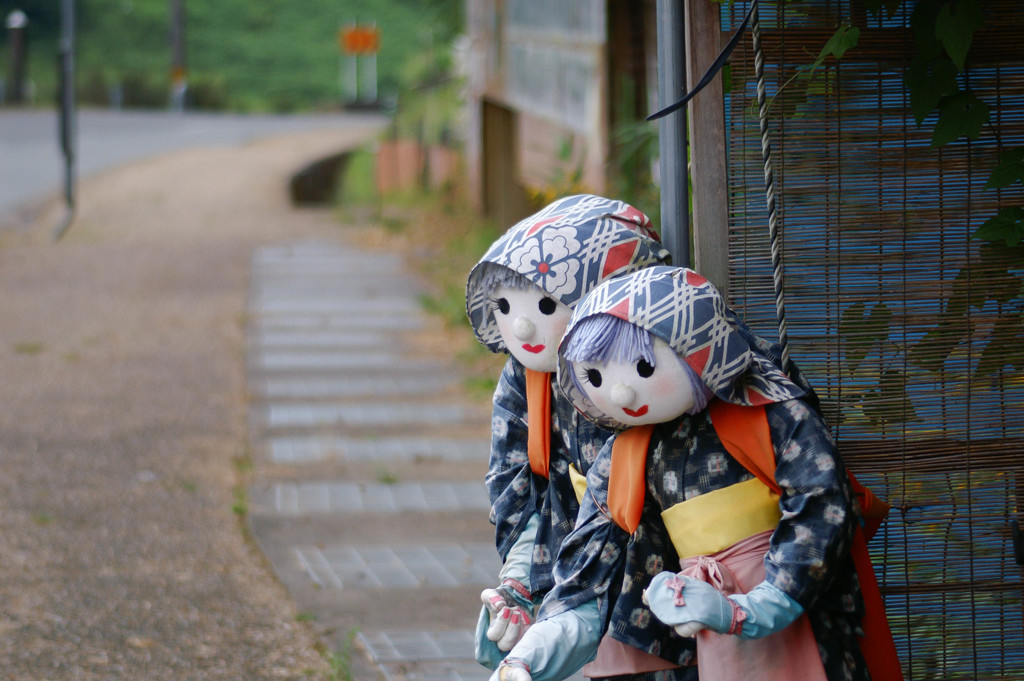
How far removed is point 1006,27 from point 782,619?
1.31 metres

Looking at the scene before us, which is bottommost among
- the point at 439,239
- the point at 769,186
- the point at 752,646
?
the point at 439,239

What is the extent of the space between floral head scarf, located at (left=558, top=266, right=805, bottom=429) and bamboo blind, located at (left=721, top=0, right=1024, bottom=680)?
0.40 m

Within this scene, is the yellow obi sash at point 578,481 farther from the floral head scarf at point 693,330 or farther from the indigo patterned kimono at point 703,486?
the floral head scarf at point 693,330

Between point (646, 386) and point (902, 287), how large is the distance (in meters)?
0.75

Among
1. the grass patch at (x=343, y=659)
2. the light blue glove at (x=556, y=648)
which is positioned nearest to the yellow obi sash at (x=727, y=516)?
the light blue glove at (x=556, y=648)

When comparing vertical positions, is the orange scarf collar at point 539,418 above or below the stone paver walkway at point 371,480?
above

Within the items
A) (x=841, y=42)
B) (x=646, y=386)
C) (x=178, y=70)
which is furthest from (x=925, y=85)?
(x=178, y=70)

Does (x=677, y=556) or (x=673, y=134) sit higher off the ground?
(x=673, y=134)

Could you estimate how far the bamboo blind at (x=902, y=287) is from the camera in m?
2.49

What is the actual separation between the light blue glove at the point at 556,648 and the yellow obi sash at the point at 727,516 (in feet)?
0.80

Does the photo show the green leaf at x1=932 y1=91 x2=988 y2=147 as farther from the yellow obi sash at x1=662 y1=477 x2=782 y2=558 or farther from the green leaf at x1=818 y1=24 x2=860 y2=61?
the yellow obi sash at x1=662 y1=477 x2=782 y2=558

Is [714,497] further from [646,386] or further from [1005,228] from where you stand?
[1005,228]

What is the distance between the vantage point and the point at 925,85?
2383 millimetres

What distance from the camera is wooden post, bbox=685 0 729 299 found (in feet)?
8.13
